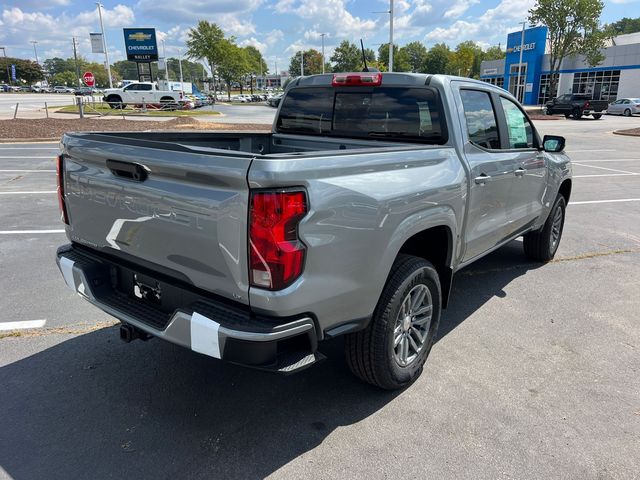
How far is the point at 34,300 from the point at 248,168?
3333mm

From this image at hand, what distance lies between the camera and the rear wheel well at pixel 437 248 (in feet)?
→ 11.1

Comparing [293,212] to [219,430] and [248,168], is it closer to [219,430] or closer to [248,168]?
[248,168]

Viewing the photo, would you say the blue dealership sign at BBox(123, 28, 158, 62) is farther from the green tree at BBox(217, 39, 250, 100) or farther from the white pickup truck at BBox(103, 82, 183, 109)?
the green tree at BBox(217, 39, 250, 100)

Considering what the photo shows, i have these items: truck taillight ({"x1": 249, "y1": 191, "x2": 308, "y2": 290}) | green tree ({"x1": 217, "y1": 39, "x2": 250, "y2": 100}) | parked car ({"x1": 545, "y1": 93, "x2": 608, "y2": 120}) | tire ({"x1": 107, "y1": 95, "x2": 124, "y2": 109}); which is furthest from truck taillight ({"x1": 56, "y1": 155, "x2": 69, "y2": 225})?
green tree ({"x1": 217, "y1": 39, "x2": 250, "y2": 100})

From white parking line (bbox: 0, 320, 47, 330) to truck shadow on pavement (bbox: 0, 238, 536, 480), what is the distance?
24 centimetres

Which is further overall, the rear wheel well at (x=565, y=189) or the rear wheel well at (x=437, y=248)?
the rear wheel well at (x=565, y=189)

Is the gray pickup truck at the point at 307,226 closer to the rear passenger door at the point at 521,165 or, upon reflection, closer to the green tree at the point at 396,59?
the rear passenger door at the point at 521,165

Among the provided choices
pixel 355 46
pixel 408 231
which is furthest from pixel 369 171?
pixel 355 46

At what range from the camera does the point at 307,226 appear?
2.25m

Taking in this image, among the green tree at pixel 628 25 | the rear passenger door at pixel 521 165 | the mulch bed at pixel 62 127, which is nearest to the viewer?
the rear passenger door at pixel 521 165

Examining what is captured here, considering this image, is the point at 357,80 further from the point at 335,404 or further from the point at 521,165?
the point at 335,404

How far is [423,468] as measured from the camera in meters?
2.55

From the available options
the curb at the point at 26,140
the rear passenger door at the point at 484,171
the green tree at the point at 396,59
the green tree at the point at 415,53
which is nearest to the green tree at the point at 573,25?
the green tree at the point at 396,59

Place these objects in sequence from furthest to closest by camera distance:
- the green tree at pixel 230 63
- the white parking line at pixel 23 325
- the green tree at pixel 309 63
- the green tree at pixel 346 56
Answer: the green tree at pixel 309 63 < the green tree at pixel 346 56 < the green tree at pixel 230 63 < the white parking line at pixel 23 325
